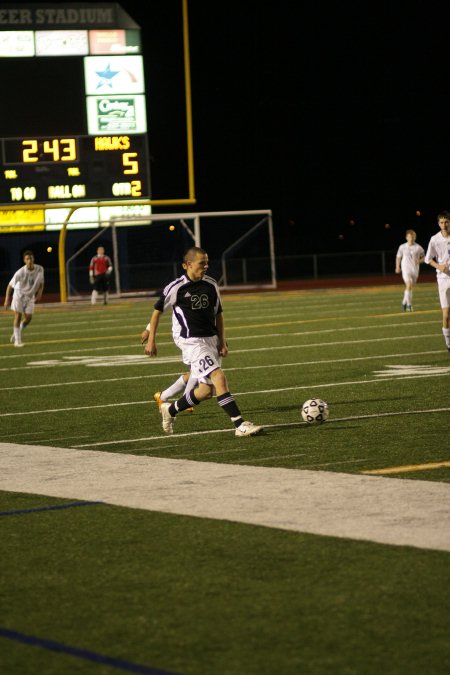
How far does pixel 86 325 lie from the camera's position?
26.5m

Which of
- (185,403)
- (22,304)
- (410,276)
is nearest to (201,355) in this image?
(185,403)

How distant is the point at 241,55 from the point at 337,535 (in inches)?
2376

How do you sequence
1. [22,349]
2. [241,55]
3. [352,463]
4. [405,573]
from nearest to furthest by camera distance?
[405,573]
[352,463]
[22,349]
[241,55]

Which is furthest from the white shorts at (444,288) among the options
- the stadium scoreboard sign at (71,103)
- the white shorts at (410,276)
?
the stadium scoreboard sign at (71,103)

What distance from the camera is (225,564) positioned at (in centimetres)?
601

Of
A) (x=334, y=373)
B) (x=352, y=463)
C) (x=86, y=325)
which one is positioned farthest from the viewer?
(x=86, y=325)

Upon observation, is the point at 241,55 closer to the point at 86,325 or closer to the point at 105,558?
the point at 86,325

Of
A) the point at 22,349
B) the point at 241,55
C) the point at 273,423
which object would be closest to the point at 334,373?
the point at 273,423

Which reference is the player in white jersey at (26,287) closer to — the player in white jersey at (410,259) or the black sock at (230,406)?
the player in white jersey at (410,259)

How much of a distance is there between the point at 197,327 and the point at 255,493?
308cm

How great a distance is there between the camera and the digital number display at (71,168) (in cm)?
3238

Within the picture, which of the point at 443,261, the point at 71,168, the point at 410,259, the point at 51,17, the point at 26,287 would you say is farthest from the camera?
the point at 51,17

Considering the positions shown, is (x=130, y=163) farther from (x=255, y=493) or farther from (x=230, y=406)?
(x=255, y=493)

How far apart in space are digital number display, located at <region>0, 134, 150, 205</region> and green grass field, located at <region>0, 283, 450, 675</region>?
1902 centimetres
